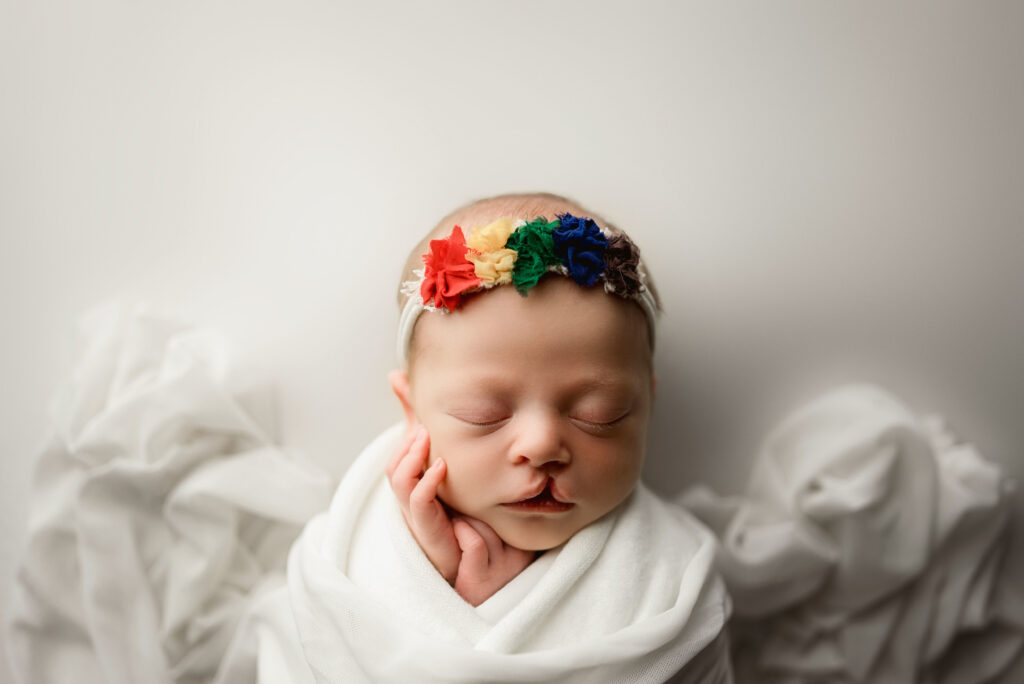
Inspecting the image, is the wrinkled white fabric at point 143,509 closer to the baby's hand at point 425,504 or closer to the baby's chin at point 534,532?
the baby's hand at point 425,504

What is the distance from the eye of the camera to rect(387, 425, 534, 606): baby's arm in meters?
1.16

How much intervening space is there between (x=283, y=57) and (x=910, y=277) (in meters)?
1.36

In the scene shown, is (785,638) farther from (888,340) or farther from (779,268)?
(779,268)

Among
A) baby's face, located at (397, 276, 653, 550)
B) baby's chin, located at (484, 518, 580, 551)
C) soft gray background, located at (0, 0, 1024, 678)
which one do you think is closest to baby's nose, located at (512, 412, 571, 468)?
baby's face, located at (397, 276, 653, 550)

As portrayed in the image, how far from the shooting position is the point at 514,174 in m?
1.53

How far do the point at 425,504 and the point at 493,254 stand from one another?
39cm

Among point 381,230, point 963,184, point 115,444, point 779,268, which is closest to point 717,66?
point 779,268

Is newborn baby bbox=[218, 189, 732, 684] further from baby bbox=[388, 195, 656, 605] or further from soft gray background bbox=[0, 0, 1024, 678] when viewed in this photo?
soft gray background bbox=[0, 0, 1024, 678]

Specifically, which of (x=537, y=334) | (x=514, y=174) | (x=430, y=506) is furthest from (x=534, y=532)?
(x=514, y=174)

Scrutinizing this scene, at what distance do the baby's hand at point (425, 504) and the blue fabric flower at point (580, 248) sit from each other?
350 millimetres

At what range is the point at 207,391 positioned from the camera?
144 centimetres

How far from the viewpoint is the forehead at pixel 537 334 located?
112 cm

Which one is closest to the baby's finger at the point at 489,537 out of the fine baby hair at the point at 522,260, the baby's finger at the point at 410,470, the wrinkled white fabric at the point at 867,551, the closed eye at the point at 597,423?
the baby's finger at the point at 410,470

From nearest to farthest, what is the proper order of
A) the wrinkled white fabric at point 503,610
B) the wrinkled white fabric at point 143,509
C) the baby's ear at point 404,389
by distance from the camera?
the wrinkled white fabric at point 503,610, the baby's ear at point 404,389, the wrinkled white fabric at point 143,509
